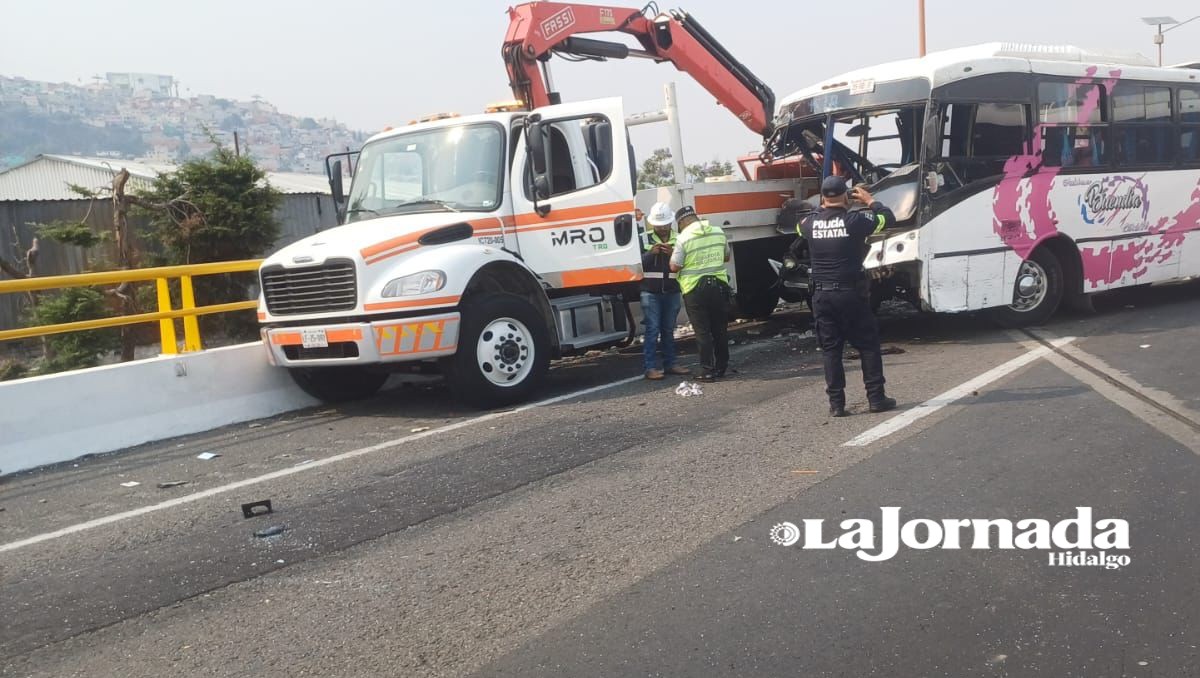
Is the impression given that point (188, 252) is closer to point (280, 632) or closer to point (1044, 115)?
point (1044, 115)

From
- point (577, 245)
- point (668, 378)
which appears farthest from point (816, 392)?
point (577, 245)

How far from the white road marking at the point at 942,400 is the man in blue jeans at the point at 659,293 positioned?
2.77 meters

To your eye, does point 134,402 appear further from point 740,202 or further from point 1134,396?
point 1134,396

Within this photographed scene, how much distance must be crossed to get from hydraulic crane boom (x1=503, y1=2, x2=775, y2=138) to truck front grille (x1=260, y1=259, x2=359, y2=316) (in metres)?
3.71

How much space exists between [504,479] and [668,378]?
387 cm

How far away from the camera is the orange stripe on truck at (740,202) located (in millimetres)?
11328

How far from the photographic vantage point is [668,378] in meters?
9.94

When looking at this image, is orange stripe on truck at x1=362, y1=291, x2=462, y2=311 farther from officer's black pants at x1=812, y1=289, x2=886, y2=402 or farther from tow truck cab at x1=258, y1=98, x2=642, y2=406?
officer's black pants at x1=812, y1=289, x2=886, y2=402

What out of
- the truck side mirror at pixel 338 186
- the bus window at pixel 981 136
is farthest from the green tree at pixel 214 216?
the bus window at pixel 981 136

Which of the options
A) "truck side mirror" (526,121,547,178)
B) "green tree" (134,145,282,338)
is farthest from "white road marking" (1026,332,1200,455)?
"green tree" (134,145,282,338)

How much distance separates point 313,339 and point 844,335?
4356 mm

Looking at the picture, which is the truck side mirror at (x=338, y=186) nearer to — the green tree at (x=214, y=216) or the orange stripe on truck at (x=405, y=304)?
the orange stripe on truck at (x=405, y=304)

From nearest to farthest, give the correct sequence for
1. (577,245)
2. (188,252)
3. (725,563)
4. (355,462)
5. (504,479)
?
(725,563)
(504,479)
(355,462)
(577,245)
(188,252)

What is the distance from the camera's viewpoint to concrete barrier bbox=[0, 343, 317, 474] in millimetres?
7961
